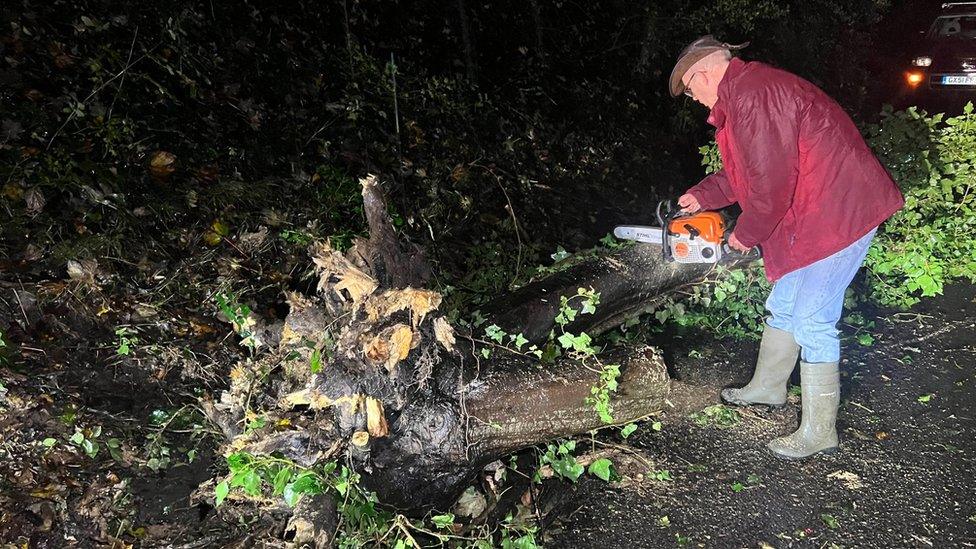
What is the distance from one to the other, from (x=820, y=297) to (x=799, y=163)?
660 mm

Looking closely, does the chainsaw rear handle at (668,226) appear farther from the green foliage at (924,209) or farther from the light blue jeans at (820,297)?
the green foliage at (924,209)

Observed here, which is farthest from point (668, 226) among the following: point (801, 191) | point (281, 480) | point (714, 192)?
point (281, 480)

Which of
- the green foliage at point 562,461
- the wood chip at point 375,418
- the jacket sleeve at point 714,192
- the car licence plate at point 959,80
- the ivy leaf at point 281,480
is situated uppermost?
the car licence plate at point 959,80

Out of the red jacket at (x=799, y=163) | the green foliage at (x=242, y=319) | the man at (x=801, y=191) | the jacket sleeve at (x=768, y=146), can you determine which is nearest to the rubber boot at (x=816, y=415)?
the man at (x=801, y=191)

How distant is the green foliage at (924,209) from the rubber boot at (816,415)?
1.69 metres

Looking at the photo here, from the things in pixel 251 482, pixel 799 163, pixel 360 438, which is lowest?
pixel 251 482

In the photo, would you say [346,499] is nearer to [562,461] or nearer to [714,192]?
[562,461]

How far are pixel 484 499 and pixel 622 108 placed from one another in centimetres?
538

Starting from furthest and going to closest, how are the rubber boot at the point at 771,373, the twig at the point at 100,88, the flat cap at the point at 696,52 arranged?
the twig at the point at 100,88 → the rubber boot at the point at 771,373 → the flat cap at the point at 696,52

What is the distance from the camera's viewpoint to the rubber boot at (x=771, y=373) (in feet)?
10.00

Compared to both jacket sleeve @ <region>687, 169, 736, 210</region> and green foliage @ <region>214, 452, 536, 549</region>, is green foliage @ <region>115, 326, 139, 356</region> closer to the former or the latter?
green foliage @ <region>214, 452, 536, 549</region>

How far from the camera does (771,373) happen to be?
123 inches

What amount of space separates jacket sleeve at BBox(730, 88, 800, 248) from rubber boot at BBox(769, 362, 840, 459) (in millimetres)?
878

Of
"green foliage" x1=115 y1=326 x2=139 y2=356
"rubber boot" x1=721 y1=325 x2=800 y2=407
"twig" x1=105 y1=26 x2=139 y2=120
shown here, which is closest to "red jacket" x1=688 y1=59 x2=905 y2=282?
"rubber boot" x1=721 y1=325 x2=800 y2=407
